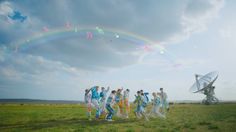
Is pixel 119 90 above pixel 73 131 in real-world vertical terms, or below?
above

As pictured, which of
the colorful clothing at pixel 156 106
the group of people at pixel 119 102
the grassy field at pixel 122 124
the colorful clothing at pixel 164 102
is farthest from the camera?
the colorful clothing at pixel 164 102

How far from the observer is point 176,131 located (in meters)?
13.6

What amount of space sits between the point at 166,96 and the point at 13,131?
56.7 ft

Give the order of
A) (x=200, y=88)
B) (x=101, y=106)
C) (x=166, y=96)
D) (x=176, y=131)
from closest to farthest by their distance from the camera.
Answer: (x=176, y=131) < (x=101, y=106) < (x=166, y=96) < (x=200, y=88)

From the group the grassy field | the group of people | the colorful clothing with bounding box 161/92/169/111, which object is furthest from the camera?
Answer: the colorful clothing with bounding box 161/92/169/111

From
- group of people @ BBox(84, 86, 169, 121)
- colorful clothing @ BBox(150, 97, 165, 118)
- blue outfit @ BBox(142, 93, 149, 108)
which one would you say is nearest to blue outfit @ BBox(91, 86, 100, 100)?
group of people @ BBox(84, 86, 169, 121)

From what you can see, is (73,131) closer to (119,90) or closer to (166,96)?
(119,90)

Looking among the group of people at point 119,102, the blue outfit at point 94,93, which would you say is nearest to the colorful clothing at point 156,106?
the group of people at point 119,102

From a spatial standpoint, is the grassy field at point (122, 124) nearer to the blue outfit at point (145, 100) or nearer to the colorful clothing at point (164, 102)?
the colorful clothing at point (164, 102)

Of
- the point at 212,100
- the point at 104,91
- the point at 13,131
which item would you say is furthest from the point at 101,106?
the point at 212,100

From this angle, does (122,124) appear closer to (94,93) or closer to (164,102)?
(94,93)

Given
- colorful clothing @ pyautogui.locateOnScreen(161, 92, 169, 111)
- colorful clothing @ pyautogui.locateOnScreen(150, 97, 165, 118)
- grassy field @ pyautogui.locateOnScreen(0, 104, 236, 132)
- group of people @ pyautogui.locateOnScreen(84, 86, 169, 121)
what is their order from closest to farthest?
1. grassy field @ pyautogui.locateOnScreen(0, 104, 236, 132)
2. group of people @ pyautogui.locateOnScreen(84, 86, 169, 121)
3. colorful clothing @ pyautogui.locateOnScreen(150, 97, 165, 118)
4. colorful clothing @ pyautogui.locateOnScreen(161, 92, 169, 111)

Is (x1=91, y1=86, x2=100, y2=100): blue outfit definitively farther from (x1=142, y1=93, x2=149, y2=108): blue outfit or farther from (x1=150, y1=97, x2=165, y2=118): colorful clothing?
(x1=150, y1=97, x2=165, y2=118): colorful clothing

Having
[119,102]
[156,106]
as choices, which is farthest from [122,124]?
[156,106]
